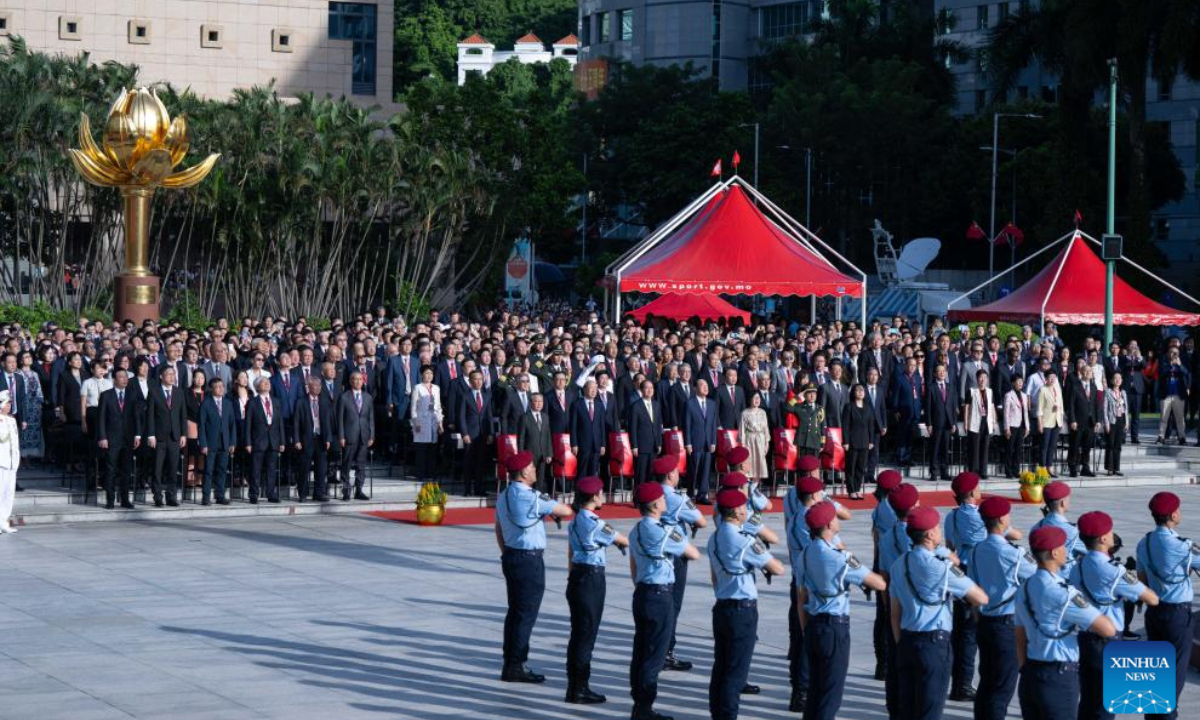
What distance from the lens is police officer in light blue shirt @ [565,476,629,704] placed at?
13141mm

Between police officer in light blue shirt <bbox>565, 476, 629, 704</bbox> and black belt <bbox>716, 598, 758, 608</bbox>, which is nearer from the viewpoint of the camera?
black belt <bbox>716, 598, 758, 608</bbox>

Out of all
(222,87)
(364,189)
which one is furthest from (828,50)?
(364,189)

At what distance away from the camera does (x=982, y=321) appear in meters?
36.9

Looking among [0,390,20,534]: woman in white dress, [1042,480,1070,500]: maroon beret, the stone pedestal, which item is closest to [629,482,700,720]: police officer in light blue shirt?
[1042,480,1070,500]: maroon beret

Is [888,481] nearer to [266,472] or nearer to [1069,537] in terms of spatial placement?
[1069,537]

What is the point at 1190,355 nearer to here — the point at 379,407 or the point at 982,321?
the point at 982,321

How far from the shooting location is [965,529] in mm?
13797

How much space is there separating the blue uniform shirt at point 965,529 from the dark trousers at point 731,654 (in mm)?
2361

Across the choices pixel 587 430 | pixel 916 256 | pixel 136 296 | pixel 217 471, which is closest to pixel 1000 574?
pixel 587 430

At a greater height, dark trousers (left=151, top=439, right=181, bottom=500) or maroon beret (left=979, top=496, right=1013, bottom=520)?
maroon beret (left=979, top=496, right=1013, bottom=520)

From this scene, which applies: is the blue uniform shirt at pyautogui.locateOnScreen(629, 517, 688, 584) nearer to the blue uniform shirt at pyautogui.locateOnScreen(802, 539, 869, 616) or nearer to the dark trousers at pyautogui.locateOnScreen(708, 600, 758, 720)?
the dark trousers at pyautogui.locateOnScreen(708, 600, 758, 720)

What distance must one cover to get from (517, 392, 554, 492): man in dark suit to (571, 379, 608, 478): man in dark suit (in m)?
0.43

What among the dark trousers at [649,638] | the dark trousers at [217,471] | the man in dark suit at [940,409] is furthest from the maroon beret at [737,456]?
the man in dark suit at [940,409]

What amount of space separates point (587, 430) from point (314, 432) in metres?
3.55
